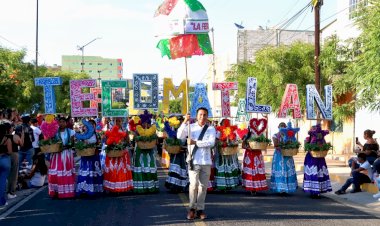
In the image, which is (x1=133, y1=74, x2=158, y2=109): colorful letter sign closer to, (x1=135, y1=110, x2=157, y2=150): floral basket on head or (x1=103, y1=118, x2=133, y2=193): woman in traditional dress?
(x1=135, y1=110, x2=157, y2=150): floral basket on head

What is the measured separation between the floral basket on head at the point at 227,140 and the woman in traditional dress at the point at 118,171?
2.30 metres

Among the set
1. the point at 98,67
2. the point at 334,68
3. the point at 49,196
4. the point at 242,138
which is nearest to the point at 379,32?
the point at 242,138

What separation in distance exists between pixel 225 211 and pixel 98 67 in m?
157

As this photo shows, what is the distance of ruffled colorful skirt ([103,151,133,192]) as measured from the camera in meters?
12.2

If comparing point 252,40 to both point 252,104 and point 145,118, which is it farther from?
point 145,118

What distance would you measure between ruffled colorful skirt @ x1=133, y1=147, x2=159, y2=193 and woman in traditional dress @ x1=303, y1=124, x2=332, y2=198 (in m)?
3.64

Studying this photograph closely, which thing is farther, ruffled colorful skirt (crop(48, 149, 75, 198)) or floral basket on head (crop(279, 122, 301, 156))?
floral basket on head (crop(279, 122, 301, 156))

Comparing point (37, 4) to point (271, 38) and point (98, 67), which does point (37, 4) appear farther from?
point (98, 67)

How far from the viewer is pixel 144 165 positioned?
1254cm

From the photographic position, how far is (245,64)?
35125 millimetres

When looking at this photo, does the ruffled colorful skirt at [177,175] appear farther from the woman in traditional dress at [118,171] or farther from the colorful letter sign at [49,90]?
the colorful letter sign at [49,90]

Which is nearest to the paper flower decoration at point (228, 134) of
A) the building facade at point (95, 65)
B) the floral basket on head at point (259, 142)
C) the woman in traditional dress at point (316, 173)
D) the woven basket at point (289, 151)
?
the floral basket on head at point (259, 142)

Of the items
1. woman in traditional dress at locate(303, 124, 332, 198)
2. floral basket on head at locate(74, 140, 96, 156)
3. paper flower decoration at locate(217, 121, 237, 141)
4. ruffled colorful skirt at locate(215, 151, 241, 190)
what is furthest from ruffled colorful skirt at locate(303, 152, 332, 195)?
floral basket on head at locate(74, 140, 96, 156)

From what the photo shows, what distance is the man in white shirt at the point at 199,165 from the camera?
9.22 m
